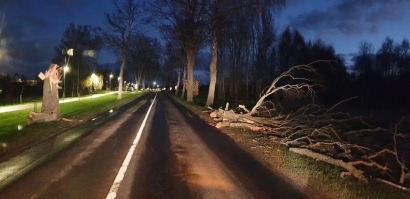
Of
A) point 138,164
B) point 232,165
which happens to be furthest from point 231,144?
point 138,164

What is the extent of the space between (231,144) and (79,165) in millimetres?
5504

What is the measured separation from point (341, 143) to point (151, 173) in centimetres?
596

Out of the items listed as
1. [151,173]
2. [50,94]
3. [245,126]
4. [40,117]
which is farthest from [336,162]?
[50,94]

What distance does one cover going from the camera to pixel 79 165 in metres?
9.15

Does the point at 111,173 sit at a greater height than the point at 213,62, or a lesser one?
lesser

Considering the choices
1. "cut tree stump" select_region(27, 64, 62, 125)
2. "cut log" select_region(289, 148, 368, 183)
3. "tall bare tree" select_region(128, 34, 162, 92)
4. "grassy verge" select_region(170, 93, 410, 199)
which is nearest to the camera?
"grassy verge" select_region(170, 93, 410, 199)

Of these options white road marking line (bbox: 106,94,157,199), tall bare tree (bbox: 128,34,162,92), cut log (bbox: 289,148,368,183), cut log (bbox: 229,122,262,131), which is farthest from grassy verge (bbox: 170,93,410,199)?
tall bare tree (bbox: 128,34,162,92)

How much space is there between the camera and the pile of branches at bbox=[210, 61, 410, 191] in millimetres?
9312

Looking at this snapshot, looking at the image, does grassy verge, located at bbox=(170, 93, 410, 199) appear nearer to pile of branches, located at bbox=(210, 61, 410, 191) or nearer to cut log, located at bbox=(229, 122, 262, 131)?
pile of branches, located at bbox=(210, 61, 410, 191)

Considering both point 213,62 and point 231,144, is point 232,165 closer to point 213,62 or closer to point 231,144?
point 231,144

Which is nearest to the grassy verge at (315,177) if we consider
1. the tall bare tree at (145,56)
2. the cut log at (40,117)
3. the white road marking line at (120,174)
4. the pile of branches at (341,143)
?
the pile of branches at (341,143)

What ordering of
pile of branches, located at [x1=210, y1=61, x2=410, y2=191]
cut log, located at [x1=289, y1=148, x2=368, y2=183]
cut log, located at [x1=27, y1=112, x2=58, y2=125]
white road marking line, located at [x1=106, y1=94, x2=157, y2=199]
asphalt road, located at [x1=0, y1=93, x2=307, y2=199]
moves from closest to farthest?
1. white road marking line, located at [x1=106, y1=94, x2=157, y2=199]
2. asphalt road, located at [x1=0, y1=93, x2=307, y2=199]
3. cut log, located at [x1=289, y1=148, x2=368, y2=183]
4. pile of branches, located at [x1=210, y1=61, x2=410, y2=191]
5. cut log, located at [x1=27, y1=112, x2=58, y2=125]

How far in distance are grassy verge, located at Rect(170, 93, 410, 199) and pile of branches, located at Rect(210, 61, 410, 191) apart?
32 cm

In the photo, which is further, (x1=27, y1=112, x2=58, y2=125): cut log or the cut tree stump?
the cut tree stump
